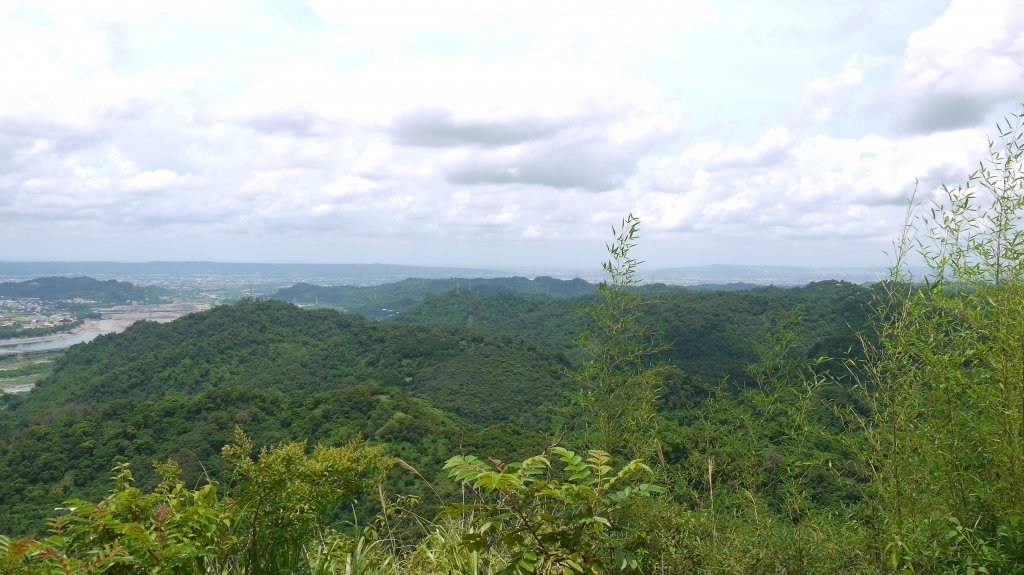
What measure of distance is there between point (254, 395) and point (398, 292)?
4342 inches

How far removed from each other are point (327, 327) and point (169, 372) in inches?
734

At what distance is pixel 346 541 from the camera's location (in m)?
2.93

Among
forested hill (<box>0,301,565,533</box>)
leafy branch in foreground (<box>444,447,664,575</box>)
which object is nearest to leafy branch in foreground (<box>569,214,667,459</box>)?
leafy branch in foreground (<box>444,447,664,575</box>)

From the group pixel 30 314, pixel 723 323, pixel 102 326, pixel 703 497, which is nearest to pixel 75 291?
pixel 30 314

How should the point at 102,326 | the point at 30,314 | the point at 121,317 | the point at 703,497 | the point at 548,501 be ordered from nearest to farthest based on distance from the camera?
the point at 548,501, the point at 703,497, the point at 102,326, the point at 30,314, the point at 121,317

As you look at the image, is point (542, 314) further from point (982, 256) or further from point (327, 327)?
point (982, 256)

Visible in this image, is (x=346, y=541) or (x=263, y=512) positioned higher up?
(x=263, y=512)

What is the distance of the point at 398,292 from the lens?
144 meters

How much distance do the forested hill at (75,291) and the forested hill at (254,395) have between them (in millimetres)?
82139

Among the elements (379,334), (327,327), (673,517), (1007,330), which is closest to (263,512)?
(673,517)

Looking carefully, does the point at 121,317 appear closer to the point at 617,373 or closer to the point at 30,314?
the point at 30,314

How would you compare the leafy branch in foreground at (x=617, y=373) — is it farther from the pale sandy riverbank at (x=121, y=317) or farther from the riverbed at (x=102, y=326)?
the pale sandy riverbank at (x=121, y=317)

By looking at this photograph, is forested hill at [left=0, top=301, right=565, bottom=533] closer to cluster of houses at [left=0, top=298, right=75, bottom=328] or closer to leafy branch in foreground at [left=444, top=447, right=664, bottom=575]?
leafy branch in foreground at [left=444, top=447, right=664, bottom=575]

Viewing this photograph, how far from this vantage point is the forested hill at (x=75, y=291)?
124 metres
